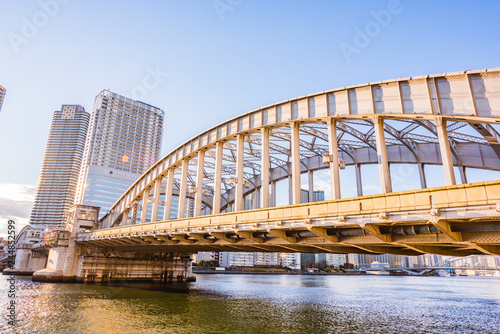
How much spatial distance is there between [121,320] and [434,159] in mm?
36560

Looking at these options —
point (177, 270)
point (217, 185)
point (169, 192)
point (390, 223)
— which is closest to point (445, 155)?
point (390, 223)

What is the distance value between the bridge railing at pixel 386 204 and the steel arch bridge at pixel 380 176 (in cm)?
5

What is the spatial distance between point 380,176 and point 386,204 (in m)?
9.26

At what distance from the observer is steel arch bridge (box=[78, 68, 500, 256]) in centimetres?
1611

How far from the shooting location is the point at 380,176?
2566cm

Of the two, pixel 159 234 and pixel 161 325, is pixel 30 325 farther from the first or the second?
pixel 159 234

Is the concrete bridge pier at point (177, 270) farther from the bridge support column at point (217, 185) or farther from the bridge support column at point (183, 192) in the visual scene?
the bridge support column at point (217, 185)

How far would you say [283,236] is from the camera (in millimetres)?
23609

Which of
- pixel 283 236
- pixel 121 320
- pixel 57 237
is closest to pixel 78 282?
pixel 57 237

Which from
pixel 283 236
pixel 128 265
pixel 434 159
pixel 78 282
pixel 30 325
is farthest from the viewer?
pixel 128 265

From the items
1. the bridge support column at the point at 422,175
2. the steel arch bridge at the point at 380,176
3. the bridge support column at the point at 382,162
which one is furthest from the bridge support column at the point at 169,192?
the bridge support column at the point at 422,175

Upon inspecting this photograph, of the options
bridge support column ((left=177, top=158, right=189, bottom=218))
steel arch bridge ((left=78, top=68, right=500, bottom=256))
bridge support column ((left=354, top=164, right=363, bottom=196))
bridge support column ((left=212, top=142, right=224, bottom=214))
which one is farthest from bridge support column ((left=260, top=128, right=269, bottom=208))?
bridge support column ((left=177, top=158, right=189, bottom=218))

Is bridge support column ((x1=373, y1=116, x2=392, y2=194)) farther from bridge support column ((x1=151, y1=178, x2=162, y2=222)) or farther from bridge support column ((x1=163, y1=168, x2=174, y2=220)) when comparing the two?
bridge support column ((x1=151, y1=178, x2=162, y2=222))

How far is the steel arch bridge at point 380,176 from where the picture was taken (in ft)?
52.9
